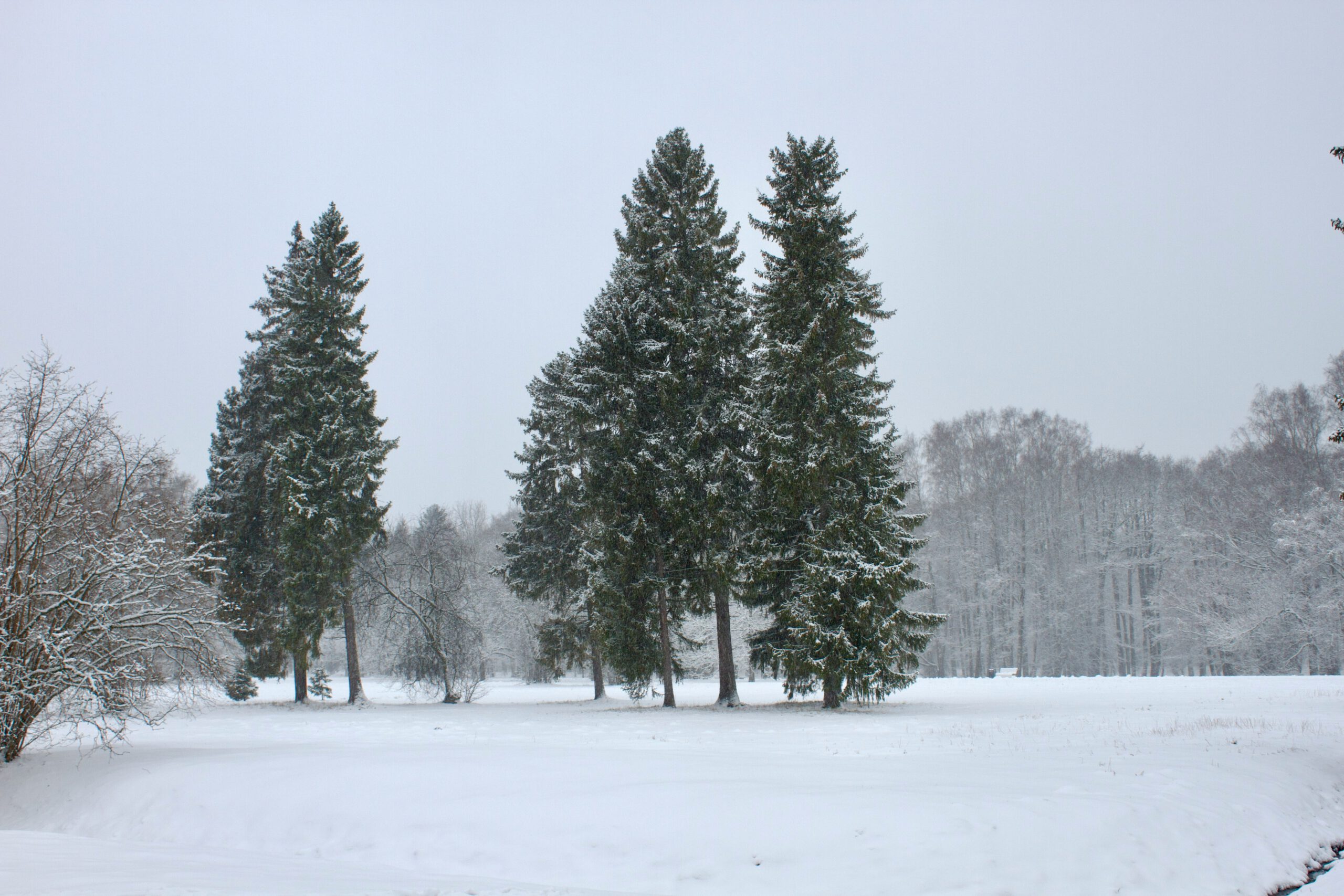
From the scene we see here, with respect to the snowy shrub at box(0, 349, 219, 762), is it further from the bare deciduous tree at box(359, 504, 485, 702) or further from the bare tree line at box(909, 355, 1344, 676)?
the bare tree line at box(909, 355, 1344, 676)

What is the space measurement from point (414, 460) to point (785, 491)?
173525 millimetres

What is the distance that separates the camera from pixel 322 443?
90.0ft

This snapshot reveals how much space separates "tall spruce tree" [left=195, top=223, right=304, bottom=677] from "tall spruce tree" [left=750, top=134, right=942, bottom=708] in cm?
1856

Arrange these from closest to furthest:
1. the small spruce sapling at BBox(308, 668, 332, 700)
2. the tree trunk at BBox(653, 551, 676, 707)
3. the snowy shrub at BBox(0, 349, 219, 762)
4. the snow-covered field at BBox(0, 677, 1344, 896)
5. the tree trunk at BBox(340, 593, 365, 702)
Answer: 1. the snow-covered field at BBox(0, 677, 1344, 896)
2. the snowy shrub at BBox(0, 349, 219, 762)
3. the tree trunk at BBox(653, 551, 676, 707)
4. the tree trunk at BBox(340, 593, 365, 702)
5. the small spruce sapling at BBox(308, 668, 332, 700)

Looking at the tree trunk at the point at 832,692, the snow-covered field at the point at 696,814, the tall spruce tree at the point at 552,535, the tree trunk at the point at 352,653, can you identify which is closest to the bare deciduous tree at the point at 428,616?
the tree trunk at the point at 352,653

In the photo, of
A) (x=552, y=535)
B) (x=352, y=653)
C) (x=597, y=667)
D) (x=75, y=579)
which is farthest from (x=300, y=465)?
(x=75, y=579)

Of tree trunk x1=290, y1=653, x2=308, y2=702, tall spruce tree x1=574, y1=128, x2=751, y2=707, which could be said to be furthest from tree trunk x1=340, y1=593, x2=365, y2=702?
tall spruce tree x1=574, y1=128, x2=751, y2=707

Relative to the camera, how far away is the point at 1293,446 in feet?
118

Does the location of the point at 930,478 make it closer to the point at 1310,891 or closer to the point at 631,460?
the point at 631,460

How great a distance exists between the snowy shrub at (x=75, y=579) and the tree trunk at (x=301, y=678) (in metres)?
12.6

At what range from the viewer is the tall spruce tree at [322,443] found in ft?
86.2

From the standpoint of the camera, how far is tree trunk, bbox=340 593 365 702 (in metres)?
27.1

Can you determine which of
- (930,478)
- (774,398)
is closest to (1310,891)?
(774,398)

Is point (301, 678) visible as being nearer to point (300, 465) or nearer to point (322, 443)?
point (300, 465)
